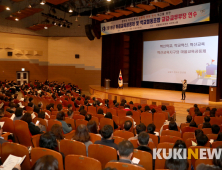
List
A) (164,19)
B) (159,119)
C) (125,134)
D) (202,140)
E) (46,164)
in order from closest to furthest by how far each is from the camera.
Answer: (46,164)
(202,140)
(125,134)
(159,119)
(164,19)

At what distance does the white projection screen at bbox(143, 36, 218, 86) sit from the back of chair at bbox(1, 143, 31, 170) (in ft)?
40.9

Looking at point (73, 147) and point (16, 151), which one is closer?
point (16, 151)

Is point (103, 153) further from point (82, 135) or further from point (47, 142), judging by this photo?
point (47, 142)

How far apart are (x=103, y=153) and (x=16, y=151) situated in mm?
1133

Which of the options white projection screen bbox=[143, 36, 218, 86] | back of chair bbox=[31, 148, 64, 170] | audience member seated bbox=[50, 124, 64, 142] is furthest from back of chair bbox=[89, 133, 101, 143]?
white projection screen bbox=[143, 36, 218, 86]

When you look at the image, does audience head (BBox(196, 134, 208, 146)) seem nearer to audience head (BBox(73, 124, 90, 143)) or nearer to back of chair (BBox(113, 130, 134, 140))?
back of chair (BBox(113, 130, 134, 140))

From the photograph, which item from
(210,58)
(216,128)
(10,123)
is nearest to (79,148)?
(10,123)

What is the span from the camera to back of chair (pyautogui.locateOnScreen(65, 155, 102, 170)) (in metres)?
2.36

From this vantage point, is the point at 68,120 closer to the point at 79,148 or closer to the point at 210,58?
the point at 79,148

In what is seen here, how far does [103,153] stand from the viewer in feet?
9.50

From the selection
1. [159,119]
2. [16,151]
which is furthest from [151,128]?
[16,151]

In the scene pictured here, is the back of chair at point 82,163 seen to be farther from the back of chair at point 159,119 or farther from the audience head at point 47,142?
the back of chair at point 159,119

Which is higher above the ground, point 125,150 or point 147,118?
point 125,150

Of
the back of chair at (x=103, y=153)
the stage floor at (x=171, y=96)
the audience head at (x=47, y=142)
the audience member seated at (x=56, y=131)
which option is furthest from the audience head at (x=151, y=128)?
the stage floor at (x=171, y=96)
